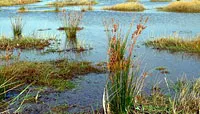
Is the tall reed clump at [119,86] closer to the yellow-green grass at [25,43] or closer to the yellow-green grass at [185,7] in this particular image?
the yellow-green grass at [25,43]

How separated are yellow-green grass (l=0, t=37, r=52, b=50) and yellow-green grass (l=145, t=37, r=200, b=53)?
12.5ft

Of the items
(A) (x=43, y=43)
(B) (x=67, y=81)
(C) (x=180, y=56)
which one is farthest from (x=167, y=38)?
(B) (x=67, y=81)

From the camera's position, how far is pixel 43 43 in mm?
12664

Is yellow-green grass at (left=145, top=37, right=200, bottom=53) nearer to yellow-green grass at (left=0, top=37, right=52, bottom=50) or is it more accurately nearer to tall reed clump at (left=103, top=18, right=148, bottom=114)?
yellow-green grass at (left=0, top=37, right=52, bottom=50)

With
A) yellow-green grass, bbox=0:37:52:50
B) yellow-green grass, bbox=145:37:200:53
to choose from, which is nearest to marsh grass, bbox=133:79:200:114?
yellow-green grass, bbox=145:37:200:53

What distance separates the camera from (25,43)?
12648mm

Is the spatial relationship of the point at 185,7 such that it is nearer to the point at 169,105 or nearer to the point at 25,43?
the point at 25,43

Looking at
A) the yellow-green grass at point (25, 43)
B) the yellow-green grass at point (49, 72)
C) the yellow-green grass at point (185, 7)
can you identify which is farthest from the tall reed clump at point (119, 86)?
the yellow-green grass at point (185, 7)

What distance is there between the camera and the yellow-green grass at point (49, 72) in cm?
730

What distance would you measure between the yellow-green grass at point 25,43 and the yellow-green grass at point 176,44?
3797mm

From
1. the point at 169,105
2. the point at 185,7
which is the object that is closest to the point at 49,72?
the point at 169,105

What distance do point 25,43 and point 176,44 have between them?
5.43m

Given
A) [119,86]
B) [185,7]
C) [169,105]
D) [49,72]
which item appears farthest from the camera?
[185,7]

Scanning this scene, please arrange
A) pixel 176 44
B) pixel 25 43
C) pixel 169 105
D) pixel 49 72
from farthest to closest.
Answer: pixel 25 43
pixel 176 44
pixel 49 72
pixel 169 105
